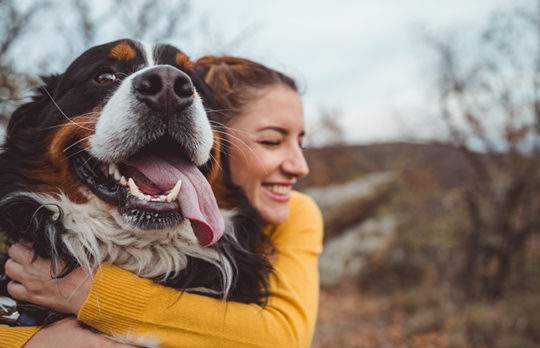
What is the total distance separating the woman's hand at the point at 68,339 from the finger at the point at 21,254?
0.32 metres

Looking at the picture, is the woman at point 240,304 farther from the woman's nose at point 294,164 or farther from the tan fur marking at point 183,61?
the tan fur marking at point 183,61

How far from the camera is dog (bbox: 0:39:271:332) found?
1607 mm

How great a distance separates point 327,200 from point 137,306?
780cm

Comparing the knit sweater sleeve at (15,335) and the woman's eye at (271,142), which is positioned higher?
the woman's eye at (271,142)

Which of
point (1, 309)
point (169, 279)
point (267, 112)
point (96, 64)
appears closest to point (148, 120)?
point (96, 64)

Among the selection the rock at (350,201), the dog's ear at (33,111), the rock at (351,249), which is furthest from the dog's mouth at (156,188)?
the rock at (350,201)

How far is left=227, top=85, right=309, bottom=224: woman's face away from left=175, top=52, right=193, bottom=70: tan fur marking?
424mm

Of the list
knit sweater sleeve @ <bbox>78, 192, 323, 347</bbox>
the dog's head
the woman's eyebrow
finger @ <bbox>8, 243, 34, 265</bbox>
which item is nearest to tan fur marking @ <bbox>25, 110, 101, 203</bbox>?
the dog's head

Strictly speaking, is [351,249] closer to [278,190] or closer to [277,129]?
[278,190]

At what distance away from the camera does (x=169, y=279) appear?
1.81 m

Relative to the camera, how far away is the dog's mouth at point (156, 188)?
5.21 ft

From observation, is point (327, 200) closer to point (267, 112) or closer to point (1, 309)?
point (267, 112)

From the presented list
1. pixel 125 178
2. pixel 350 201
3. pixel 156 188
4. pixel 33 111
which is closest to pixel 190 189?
pixel 156 188

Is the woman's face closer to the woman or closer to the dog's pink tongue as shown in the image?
the woman
